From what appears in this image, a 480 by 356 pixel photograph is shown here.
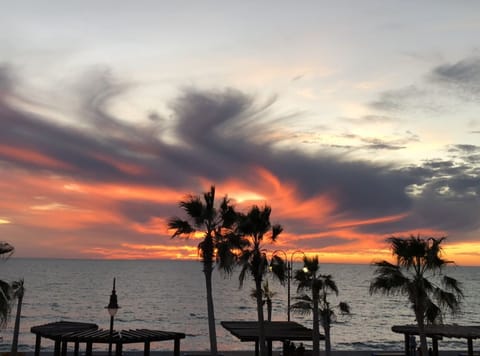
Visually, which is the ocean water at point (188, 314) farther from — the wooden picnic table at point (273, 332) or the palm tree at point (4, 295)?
the palm tree at point (4, 295)

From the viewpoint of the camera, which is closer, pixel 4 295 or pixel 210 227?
pixel 4 295

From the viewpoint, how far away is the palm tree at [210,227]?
2945cm

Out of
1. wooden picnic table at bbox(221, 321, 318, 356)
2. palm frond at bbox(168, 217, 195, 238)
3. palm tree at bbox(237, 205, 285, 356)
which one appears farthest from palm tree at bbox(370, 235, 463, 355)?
palm frond at bbox(168, 217, 195, 238)

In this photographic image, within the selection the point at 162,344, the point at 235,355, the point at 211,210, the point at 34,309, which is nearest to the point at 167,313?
the point at 34,309

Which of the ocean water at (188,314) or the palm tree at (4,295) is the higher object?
the palm tree at (4,295)

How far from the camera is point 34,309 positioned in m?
128

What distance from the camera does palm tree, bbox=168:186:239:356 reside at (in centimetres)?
2945

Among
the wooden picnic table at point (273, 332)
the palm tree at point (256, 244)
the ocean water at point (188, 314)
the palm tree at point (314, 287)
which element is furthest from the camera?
the ocean water at point (188, 314)

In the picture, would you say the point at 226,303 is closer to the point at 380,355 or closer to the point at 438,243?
the point at 380,355

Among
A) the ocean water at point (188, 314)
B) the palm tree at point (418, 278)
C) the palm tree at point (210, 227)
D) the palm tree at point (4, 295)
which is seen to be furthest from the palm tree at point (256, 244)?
the ocean water at point (188, 314)

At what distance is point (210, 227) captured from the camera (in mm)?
29953

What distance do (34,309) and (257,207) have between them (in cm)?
11600

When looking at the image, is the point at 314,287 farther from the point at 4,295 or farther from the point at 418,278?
the point at 4,295

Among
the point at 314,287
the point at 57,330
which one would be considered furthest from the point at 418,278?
the point at 57,330
